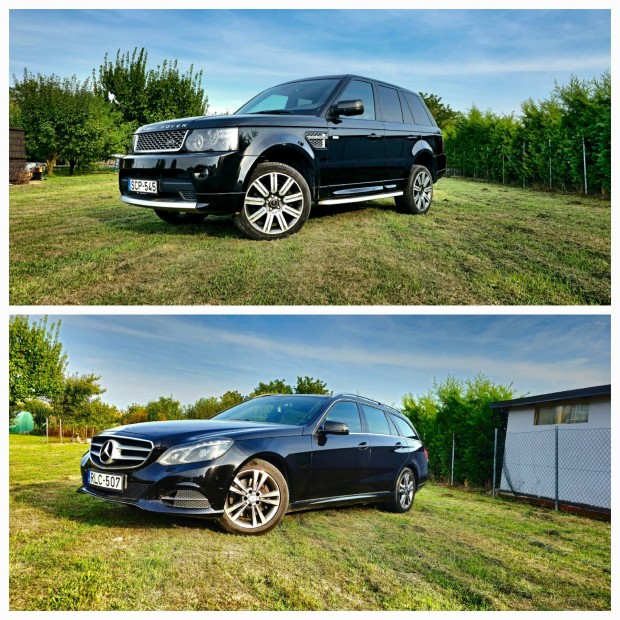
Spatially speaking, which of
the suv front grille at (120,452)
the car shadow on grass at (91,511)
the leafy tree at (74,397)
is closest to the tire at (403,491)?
the car shadow on grass at (91,511)

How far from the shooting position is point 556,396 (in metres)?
12.2

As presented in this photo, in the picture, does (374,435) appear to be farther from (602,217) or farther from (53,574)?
(602,217)

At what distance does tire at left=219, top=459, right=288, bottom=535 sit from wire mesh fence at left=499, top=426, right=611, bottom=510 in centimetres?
669

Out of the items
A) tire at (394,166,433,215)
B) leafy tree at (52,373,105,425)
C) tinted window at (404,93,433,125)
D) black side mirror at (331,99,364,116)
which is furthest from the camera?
leafy tree at (52,373,105,425)

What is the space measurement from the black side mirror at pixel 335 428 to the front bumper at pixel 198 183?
285 centimetres

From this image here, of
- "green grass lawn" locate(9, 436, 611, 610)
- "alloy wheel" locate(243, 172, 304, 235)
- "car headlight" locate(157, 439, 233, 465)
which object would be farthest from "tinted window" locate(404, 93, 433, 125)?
"car headlight" locate(157, 439, 233, 465)

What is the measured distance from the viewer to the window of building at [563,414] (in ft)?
39.2

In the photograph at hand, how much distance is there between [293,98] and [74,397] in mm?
14167

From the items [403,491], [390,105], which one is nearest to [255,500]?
[403,491]

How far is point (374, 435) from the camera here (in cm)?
625

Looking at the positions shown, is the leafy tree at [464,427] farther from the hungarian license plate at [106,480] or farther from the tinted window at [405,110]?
the hungarian license plate at [106,480]

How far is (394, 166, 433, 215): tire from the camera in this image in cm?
1001

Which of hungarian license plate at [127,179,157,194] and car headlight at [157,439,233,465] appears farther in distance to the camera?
hungarian license plate at [127,179,157,194]

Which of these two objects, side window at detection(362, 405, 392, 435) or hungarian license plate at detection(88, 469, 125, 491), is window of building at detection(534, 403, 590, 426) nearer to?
side window at detection(362, 405, 392, 435)
